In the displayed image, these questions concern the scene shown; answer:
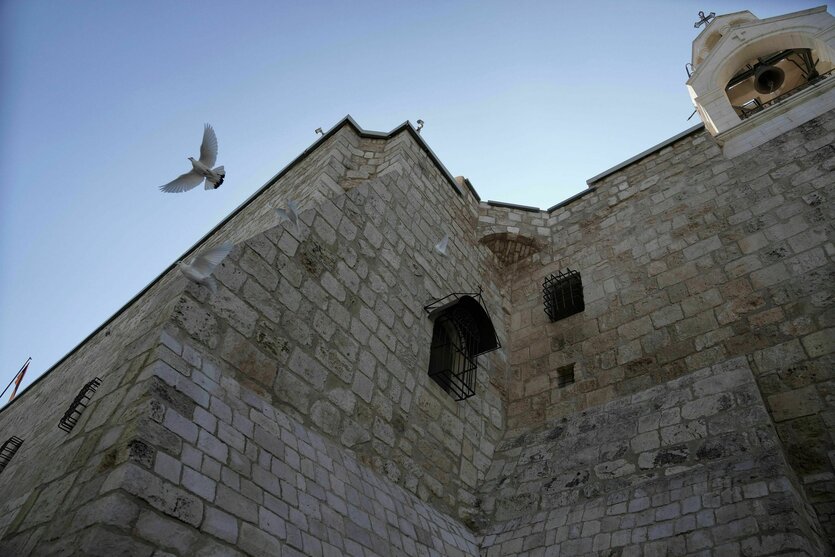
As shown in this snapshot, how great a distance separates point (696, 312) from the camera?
20.2 ft

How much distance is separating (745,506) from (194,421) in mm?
3842

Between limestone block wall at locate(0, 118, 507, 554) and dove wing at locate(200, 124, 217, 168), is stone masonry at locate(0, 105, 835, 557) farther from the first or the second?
dove wing at locate(200, 124, 217, 168)

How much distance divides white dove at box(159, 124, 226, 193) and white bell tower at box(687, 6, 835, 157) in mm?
6753

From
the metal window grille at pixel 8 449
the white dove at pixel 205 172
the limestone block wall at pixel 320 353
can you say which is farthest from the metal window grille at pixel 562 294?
the metal window grille at pixel 8 449

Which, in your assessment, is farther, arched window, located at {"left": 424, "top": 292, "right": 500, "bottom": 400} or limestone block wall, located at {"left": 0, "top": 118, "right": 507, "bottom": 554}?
arched window, located at {"left": 424, "top": 292, "right": 500, "bottom": 400}

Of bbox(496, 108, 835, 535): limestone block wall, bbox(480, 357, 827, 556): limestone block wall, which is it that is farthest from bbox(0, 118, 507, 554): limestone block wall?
bbox(496, 108, 835, 535): limestone block wall

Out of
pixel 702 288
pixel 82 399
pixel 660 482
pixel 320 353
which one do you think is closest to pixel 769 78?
pixel 702 288

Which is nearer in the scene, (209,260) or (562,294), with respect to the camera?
(209,260)

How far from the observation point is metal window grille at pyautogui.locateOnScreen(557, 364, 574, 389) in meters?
6.76

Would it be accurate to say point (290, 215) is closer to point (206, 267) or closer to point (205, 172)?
point (205, 172)

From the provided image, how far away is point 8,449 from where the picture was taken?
333 inches

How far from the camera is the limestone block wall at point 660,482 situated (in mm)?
3795

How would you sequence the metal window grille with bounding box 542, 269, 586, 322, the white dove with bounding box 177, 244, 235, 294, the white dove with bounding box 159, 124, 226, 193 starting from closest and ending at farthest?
the white dove with bounding box 177, 244, 235, 294 → the white dove with bounding box 159, 124, 226, 193 → the metal window grille with bounding box 542, 269, 586, 322

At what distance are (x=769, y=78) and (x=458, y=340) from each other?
7.27 metres
